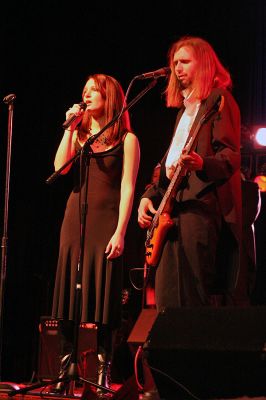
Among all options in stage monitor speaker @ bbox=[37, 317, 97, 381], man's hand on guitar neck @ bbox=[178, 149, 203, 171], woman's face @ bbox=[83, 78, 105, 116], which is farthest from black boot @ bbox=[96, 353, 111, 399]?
stage monitor speaker @ bbox=[37, 317, 97, 381]

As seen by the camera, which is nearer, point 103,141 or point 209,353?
point 209,353

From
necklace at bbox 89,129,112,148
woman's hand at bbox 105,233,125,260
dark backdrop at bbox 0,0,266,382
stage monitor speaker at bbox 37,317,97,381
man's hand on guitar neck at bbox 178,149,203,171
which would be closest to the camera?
man's hand on guitar neck at bbox 178,149,203,171

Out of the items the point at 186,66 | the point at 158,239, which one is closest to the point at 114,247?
the point at 158,239

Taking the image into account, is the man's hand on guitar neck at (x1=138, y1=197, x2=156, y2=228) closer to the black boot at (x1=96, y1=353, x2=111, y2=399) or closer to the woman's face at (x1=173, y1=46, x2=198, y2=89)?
the woman's face at (x1=173, y1=46, x2=198, y2=89)

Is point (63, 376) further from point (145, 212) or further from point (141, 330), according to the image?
point (145, 212)

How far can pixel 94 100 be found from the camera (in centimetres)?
355

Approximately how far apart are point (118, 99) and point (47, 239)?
293cm

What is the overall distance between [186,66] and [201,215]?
729mm

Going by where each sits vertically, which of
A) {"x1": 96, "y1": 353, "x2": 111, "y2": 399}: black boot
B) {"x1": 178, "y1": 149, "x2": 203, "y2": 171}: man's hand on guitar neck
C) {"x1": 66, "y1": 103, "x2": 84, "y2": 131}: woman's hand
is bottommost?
{"x1": 96, "y1": 353, "x2": 111, "y2": 399}: black boot

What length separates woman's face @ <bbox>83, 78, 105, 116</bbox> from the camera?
354cm

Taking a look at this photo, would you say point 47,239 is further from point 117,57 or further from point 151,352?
point 151,352

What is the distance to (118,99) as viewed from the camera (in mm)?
3580

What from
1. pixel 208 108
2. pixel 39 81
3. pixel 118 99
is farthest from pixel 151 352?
pixel 39 81

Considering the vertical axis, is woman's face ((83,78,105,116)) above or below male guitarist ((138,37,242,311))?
above
